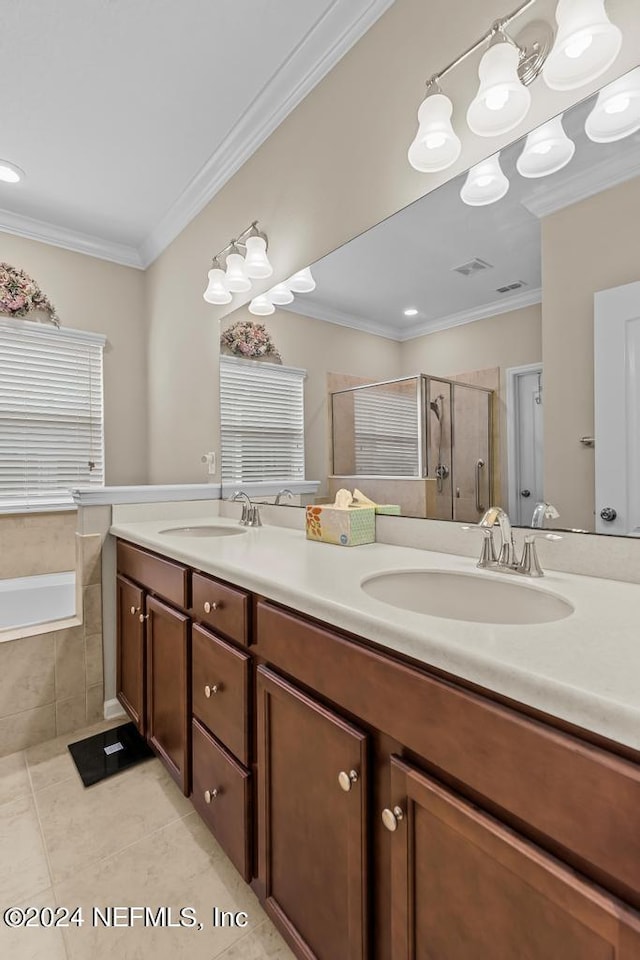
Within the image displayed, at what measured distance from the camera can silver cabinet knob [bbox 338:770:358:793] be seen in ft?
2.62

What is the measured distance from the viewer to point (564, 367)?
3.60 ft

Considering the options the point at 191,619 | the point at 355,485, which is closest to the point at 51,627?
the point at 191,619

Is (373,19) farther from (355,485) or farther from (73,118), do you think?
(355,485)

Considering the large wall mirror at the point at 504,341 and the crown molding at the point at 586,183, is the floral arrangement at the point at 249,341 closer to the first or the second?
the large wall mirror at the point at 504,341

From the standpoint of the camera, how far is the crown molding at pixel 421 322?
1191mm

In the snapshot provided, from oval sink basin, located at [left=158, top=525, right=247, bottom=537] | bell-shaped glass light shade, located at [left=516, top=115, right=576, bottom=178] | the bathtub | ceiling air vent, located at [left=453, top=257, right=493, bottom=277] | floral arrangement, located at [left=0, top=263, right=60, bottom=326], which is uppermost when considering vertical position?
floral arrangement, located at [left=0, top=263, right=60, bottom=326]

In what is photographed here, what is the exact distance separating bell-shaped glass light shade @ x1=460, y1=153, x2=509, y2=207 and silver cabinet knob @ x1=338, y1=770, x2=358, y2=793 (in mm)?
1371

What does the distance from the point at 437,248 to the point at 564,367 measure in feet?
1.87

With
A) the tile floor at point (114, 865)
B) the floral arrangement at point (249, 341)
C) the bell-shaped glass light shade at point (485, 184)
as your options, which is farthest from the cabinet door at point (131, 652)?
the bell-shaped glass light shade at point (485, 184)

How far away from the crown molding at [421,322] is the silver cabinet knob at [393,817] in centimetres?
114

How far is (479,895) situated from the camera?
0.61 meters

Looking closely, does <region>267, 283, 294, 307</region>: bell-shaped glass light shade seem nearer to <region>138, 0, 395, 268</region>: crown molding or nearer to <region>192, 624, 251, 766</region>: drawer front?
<region>138, 0, 395, 268</region>: crown molding

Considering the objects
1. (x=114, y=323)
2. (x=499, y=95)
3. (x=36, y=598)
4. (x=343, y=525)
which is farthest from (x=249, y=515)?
(x=114, y=323)

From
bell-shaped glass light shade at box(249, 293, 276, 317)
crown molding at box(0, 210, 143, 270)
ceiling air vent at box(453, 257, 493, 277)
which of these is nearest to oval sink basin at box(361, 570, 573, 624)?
ceiling air vent at box(453, 257, 493, 277)
